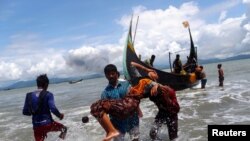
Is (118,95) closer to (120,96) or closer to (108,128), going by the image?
(120,96)

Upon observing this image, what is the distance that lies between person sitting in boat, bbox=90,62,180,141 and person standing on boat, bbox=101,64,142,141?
13 centimetres

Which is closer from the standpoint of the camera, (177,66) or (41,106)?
(41,106)

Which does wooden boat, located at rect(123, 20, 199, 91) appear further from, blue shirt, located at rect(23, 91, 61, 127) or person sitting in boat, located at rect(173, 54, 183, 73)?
blue shirt, located at rect(23, 91, 61, 127)

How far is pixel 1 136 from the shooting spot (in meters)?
11.7

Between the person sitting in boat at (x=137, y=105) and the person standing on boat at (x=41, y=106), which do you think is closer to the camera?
the person sitting in boat at (x=137, y=105)

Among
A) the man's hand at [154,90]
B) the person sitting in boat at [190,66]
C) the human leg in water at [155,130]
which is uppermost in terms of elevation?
the person sitting in boat at [190,66]

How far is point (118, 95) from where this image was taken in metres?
5.35

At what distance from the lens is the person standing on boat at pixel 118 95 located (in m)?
5.32

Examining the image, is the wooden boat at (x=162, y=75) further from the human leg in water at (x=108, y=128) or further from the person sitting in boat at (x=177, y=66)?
the human leg in water at (x=108, y=128)

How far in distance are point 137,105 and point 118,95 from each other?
1.05ft

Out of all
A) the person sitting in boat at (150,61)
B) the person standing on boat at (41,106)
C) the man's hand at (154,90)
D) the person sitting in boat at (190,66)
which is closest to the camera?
the man's hand at (154,90)

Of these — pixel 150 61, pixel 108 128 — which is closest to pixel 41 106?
pixel 108 128

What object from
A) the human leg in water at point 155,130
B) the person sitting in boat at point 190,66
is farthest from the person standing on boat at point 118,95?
the person sitting in boat at point 190,66

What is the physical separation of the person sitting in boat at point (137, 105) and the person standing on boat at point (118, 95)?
0.42 feet
